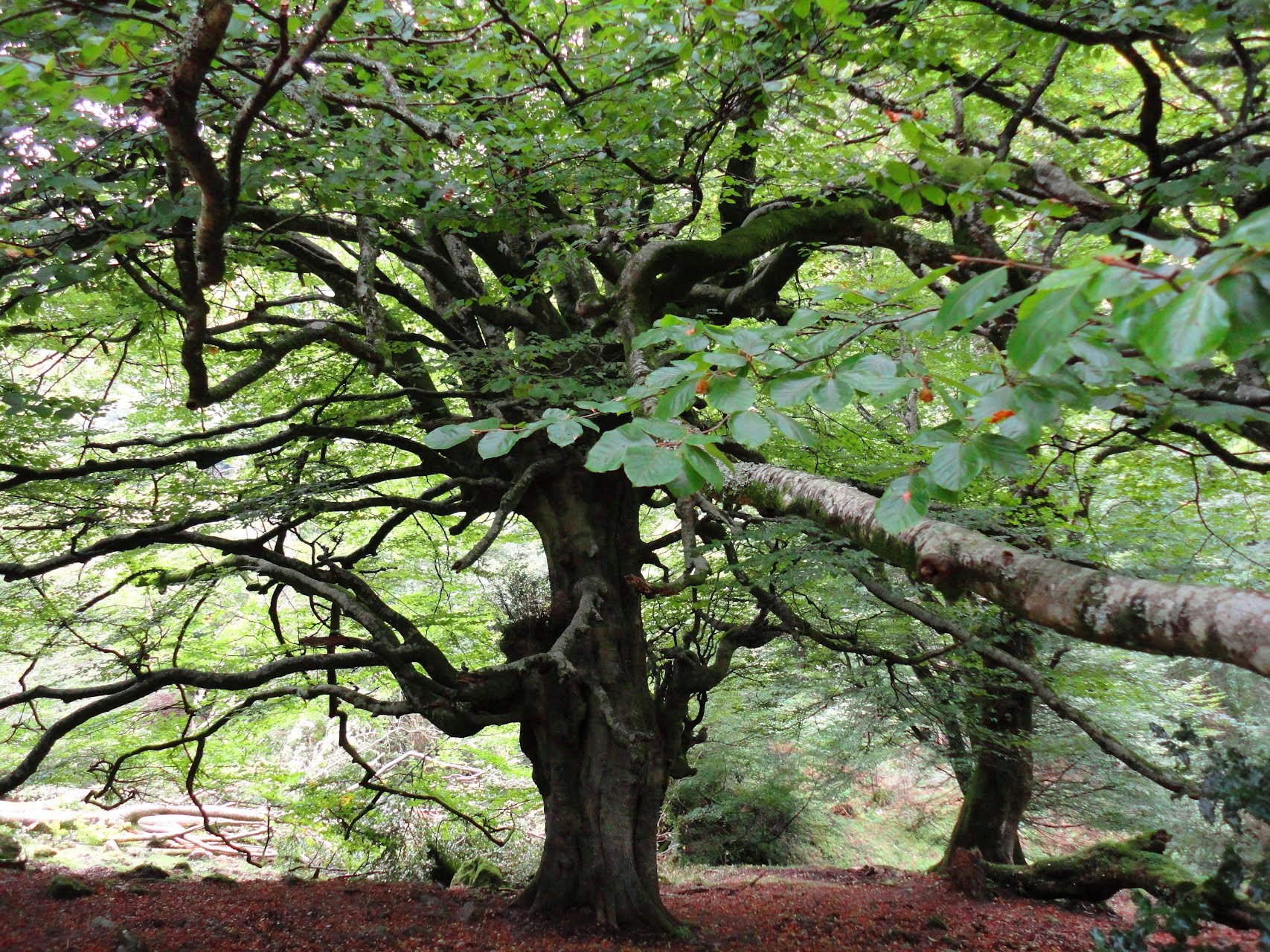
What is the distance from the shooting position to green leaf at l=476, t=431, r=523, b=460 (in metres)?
1.41

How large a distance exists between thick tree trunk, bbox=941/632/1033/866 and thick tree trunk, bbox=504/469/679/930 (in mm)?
3959

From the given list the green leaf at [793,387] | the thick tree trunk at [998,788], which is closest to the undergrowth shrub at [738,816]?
the thick tree trunk at [998,788]

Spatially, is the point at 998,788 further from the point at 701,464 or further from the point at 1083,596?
the point at 701,464

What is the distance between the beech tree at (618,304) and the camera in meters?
1.36

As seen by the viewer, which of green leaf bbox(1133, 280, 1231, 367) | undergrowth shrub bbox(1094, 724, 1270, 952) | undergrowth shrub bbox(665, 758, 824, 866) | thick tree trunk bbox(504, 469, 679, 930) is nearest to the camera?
green leaf bbox(1133, 280, 1231, 367)

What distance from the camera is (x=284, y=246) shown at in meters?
4.89

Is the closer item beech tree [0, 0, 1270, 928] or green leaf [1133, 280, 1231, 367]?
green leaf [1133, 280, 1231, 367]

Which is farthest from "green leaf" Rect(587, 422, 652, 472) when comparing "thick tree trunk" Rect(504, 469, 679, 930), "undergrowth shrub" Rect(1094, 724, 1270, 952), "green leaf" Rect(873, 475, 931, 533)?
"thick tree trunk" Rect(504, 469, 679, 930)

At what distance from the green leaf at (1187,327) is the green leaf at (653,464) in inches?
28.1

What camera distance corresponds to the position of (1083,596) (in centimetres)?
125

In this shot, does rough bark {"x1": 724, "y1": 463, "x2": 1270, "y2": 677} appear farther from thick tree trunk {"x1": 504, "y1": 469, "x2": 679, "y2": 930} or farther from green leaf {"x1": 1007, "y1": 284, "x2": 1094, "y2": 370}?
thick tree trunk {"x1": 504, "y1": 469, "x2": 679, "y2": 930}

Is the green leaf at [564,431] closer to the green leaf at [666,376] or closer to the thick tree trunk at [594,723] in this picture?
the green leaf at [666,376]

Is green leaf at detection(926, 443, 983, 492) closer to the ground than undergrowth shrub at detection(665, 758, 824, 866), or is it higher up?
higher up

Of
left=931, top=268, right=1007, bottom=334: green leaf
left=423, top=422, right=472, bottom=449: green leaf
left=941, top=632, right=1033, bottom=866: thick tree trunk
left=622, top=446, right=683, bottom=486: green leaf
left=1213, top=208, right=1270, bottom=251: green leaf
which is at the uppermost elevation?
left=931, top=268, right=1007, bottom=334: green leaf
